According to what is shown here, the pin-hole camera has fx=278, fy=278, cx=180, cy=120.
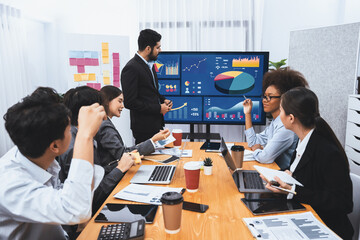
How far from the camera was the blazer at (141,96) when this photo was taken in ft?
9.00

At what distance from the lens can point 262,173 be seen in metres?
1.35

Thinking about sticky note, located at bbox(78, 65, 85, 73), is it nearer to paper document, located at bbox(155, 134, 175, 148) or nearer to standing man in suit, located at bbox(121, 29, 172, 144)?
standing man in suit, located at bbox(121, 29, 172, 144)

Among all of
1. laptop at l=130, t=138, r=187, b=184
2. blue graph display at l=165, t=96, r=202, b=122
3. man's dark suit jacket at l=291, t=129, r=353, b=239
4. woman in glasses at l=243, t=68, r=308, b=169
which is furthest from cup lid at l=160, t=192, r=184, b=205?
blue graph display at l=165, t=96, r=202, b=122

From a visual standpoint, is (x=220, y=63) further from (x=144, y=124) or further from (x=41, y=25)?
(x=41, y=25)

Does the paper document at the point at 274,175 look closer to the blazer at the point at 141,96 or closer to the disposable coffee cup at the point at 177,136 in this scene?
the disposable coffee cup at the point at 177,136

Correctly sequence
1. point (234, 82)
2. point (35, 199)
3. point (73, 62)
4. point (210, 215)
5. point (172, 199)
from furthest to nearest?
point (73, 62) → point (234, 82) → point (210, 215) → point (172, 199) → point (35, 199)

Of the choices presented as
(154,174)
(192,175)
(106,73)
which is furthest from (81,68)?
(192,175)

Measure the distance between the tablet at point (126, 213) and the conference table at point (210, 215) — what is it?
3 centimetres

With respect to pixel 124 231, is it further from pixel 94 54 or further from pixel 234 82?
pixel 94 54

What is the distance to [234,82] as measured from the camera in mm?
3285

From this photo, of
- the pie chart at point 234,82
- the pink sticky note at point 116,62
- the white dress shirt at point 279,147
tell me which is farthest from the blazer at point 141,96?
the white dress shirt at point 279,147

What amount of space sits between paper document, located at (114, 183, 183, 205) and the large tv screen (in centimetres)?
202

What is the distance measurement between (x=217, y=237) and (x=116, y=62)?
320 cm

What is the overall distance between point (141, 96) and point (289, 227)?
2104mm
